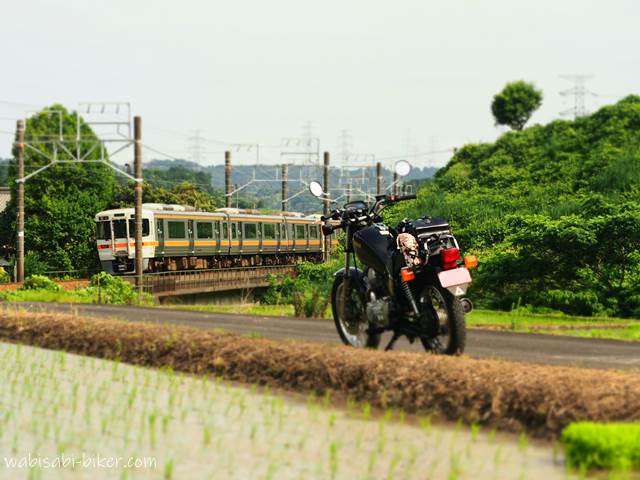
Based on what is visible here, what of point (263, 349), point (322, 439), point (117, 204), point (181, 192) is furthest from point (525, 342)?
point (181, 192)

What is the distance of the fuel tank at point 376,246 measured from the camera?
414 inches

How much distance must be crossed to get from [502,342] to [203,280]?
33.9 m

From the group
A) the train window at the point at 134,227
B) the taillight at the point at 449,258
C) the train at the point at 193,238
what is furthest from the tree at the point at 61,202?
the taillight at the point at 449,258

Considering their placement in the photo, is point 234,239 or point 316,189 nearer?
point 316,189

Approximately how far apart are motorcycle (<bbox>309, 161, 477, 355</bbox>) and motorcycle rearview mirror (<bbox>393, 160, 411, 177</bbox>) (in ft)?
5.23

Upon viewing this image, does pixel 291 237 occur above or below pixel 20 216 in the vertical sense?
below

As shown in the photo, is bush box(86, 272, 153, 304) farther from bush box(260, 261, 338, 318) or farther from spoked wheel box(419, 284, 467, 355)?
spoked wheel box(419, 284, 467, 355)

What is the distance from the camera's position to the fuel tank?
10523mm

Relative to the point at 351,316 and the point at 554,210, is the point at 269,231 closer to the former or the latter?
the point at 554,210

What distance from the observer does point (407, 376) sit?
8.64 metres

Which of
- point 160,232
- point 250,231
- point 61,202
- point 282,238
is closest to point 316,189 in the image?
point 160,232

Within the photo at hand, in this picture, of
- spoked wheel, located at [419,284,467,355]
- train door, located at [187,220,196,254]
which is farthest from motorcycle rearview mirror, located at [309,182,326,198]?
train door, located at [187,220,196,254]

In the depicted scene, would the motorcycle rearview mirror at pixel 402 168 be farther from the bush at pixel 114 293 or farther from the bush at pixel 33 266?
the bush at pixel 33 266

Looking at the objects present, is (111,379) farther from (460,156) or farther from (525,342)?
(460,156)
